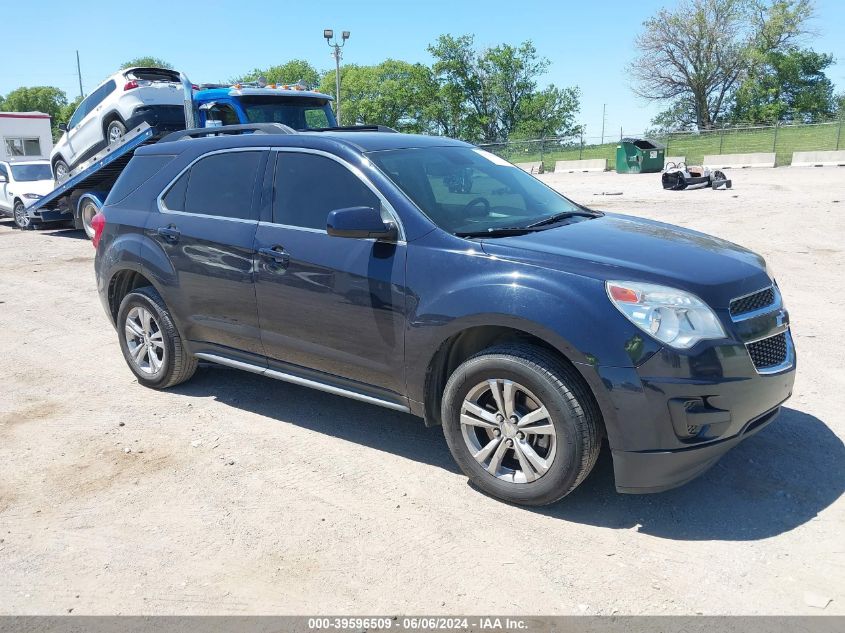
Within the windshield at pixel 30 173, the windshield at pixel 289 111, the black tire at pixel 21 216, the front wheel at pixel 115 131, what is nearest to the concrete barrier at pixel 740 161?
the windshield at pixel 289 111

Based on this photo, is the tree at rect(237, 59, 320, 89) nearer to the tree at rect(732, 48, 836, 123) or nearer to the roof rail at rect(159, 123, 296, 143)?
the tree at rect(732, 48, 836, 123)

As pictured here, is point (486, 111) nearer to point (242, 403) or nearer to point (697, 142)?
point (697, 142)

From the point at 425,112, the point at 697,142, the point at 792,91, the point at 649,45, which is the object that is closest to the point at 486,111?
the point at 425,112

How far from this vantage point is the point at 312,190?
455cm

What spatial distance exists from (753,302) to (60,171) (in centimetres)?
1696

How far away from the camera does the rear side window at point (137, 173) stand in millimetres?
5578

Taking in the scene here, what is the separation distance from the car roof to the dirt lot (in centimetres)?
185

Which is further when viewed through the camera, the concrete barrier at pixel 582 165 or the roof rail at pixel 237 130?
the concrete barrier at pixel 582 165

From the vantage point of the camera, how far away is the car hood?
349 cm

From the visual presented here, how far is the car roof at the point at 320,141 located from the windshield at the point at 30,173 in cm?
1558

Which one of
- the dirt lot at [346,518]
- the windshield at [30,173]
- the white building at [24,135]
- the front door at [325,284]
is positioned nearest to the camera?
the dirt lot at [346,518]

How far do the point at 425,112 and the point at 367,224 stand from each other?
72.8m

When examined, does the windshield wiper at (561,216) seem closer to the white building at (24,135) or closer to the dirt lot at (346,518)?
the dirt lot at (346,518)

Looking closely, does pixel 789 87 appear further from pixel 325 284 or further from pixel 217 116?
pixel 325 284
